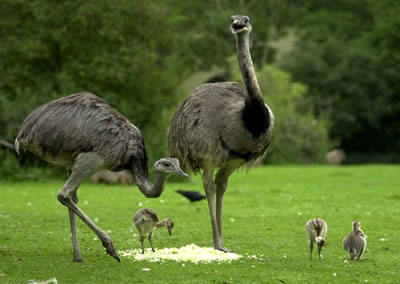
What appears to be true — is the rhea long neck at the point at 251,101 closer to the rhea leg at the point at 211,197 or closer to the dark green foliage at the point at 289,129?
the rhea leg at the point at 211,197

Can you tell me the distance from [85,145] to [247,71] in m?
1.89

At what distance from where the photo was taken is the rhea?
7934 millimetres

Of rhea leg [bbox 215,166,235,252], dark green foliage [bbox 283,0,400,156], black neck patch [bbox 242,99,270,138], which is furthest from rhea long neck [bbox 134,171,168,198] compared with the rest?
dark green foliage [bbox 283,0,400,156]

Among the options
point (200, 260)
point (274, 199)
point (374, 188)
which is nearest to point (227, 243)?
point (200, 260)

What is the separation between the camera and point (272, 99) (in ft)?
115

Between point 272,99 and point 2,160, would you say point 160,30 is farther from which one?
point 272,99

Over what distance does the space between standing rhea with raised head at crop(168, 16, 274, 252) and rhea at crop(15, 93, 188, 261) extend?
0.75 metres

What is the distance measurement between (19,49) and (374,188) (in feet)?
34.9

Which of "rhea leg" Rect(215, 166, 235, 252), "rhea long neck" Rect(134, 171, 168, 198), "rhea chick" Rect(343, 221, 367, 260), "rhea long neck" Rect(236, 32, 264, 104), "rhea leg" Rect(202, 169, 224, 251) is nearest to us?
"rhea long neck" Rect(134, 171, 168, 198)

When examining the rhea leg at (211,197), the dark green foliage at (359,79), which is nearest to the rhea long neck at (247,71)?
the rhea leg at (211,197)

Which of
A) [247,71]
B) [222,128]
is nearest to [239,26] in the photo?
[247,71]

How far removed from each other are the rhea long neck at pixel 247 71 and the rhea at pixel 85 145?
3.85 feet

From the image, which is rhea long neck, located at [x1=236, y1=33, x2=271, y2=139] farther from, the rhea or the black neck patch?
the rhea

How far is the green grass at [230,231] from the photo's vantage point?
25.1ft
